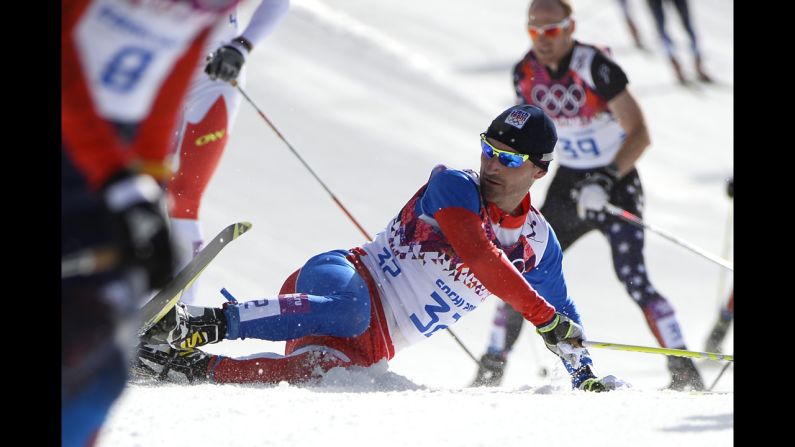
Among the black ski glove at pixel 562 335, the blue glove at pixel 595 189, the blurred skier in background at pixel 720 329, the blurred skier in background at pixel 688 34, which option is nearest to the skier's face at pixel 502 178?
the black ski glove at pixel 562 335

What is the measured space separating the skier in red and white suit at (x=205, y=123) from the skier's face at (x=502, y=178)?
1176 mm

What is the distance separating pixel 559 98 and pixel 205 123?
1.75 m

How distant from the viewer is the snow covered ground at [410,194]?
120 inches

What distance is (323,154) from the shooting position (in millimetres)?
8430

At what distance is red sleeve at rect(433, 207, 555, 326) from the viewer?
3.76 metres

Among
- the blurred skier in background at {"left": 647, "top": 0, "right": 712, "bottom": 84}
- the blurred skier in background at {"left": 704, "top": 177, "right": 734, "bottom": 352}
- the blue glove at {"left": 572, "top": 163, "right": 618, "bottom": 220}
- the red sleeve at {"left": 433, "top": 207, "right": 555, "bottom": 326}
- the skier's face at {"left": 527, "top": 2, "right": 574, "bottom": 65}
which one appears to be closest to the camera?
the red sleeve at {"left": 433, "top": 207, "right": 555, "bottom": 326}

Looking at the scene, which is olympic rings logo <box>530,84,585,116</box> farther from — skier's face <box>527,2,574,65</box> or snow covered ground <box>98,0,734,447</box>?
snow covered ground <box>98,0,734,447</box>

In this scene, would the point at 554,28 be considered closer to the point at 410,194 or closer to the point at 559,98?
the point at 559,98

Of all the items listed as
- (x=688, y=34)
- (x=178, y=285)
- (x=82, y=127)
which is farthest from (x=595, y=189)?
(x=688, y=34)

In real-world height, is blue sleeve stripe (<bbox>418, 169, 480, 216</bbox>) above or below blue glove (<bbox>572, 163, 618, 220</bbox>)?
above

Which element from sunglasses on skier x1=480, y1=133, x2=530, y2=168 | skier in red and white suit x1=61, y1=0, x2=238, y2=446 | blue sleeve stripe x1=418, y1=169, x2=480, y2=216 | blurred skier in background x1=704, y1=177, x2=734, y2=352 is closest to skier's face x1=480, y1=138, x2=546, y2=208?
sunglasses on skier x1=480, y1=133, x2=530, y2=168

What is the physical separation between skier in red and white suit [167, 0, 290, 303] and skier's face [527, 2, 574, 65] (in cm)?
A: 127
